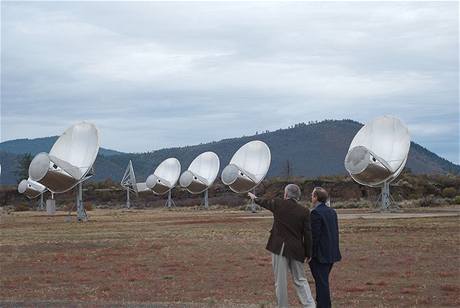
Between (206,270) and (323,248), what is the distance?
8383mm

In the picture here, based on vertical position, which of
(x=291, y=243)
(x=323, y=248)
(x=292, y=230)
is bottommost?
(x=323, y=248)

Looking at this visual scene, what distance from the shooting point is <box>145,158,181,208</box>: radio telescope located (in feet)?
278

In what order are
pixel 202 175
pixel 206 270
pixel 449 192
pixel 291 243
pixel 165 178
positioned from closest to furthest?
pixel 291 243 → pixel 206 270 → pixel 202 175 → pixel 449 192 → pixel 165 178

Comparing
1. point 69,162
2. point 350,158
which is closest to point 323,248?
point 350,158

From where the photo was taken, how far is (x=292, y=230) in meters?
11.9

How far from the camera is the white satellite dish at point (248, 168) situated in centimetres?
6347

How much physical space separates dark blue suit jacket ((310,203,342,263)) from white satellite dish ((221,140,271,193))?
5123cm

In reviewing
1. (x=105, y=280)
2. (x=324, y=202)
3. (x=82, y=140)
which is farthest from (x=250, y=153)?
(x=324, y=202)

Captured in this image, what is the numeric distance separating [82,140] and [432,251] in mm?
32323

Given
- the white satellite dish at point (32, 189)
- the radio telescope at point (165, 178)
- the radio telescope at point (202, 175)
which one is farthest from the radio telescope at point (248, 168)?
the white satellite dish at point (32, 189)

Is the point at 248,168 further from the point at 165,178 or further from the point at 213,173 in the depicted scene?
the point at 165,178

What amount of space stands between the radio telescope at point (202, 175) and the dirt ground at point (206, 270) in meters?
45.0

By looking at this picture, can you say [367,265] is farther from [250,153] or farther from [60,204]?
[60,204]

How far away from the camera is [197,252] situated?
80.0 feet
